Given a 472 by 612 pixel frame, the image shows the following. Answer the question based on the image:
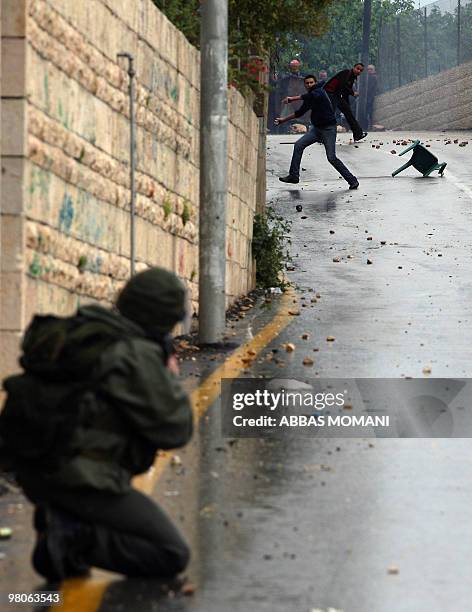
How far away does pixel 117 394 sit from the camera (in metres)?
6.54

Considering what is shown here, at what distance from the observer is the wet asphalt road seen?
6969 millimetres

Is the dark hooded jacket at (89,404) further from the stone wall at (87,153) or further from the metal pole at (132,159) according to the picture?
the metal pole at (132,159)

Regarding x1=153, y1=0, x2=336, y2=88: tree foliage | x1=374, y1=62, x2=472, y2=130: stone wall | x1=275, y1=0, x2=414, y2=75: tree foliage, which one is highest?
x1=275, y1=0, x2=414, y2=75: tree foliage

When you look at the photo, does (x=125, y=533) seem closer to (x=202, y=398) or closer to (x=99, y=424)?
(x=99, y=424)

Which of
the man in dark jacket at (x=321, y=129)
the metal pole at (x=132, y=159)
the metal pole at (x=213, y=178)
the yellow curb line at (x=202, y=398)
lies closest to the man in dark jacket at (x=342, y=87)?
the man in dark jacket at (x=321, y=129)

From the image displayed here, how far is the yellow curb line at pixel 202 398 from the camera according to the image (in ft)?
22.2

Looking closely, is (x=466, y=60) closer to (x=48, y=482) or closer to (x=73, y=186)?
(x=73, y=186)

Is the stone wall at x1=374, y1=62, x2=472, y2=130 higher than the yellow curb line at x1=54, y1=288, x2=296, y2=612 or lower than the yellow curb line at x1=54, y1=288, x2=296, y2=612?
higher

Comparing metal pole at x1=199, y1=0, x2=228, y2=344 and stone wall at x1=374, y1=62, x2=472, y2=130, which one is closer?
metal pole at x1=199, y1=0, x2=228, y2=344

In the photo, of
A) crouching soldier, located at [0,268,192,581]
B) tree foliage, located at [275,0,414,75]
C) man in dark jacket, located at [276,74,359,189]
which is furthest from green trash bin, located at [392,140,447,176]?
tree foliage, located at [275,0,414,75]

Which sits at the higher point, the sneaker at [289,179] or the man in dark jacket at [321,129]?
the man in dark jacket at [321,129]

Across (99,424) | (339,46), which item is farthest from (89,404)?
(339,46)

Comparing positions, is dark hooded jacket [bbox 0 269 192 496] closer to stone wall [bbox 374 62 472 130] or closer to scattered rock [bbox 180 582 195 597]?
scattered rock [bbox 180 582 195 597]

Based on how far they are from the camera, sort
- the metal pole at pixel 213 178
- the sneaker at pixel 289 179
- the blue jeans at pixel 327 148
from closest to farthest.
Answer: the metal pole at pixel 213 178 → the blue jeans at pixel 327 148 → the sneaker at pixel 289 179
